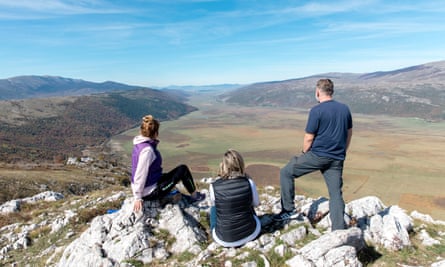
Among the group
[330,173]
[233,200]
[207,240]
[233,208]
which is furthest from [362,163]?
[233,200]

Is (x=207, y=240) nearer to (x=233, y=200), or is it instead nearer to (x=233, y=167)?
(x=233, y=200)

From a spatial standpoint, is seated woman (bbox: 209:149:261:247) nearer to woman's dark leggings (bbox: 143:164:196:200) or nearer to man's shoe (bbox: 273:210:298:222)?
man's shoe (bbox: 273:210:298:222)

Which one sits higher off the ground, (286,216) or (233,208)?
(233,208)

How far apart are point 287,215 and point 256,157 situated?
106m

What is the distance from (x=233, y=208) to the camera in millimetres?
6723

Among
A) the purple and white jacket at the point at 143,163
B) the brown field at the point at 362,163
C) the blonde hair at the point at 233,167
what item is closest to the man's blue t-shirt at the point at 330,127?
the blonde hair at the point at 233,167

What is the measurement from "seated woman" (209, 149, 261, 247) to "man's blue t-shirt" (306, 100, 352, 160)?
2.25 metres

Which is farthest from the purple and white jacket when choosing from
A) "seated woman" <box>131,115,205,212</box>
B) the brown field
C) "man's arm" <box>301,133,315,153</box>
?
the brown field

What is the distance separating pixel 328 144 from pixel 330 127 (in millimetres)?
475

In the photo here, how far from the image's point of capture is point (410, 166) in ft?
292

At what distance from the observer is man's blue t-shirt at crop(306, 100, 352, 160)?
22.9ft

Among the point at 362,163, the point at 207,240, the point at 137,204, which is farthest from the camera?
the point at 362,163

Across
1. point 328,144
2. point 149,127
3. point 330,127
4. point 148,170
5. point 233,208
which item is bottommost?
point 233,208

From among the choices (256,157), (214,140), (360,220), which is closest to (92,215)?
(360,220)
